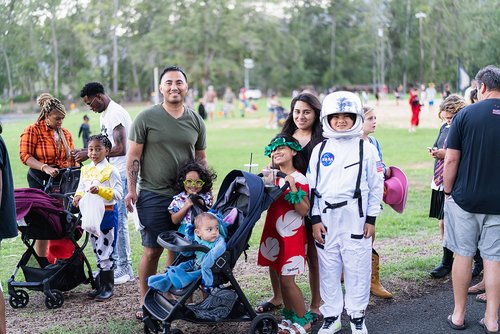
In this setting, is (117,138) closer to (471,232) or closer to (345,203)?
(345,203)

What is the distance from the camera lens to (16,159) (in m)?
18.8

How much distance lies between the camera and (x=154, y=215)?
499cm

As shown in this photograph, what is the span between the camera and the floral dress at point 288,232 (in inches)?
183

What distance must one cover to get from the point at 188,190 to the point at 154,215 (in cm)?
37

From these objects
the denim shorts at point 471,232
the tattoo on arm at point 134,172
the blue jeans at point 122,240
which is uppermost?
the tattoo on arm at point 134,172

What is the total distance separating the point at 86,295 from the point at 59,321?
2.67 feet

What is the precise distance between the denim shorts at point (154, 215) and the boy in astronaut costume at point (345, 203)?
122 cm

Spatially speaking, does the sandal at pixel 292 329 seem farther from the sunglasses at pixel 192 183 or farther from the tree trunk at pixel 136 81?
the tree trunk at pixel 136 81

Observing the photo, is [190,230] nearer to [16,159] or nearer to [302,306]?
[302,306]

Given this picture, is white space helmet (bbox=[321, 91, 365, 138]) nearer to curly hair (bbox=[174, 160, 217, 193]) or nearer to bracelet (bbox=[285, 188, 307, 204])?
bracelet (bbox=[285, 188, 307, 204])

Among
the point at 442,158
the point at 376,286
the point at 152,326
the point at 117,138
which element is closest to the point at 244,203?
the point at 152,326

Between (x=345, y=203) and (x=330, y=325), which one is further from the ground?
(x=345, y=203)

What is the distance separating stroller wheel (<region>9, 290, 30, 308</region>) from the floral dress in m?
2.49

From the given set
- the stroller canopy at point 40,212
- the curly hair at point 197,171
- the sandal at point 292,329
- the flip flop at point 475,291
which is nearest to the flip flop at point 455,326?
the flip flop at point 475,291
